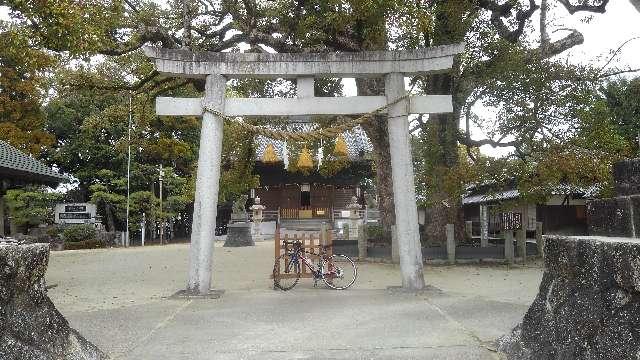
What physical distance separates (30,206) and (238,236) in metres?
13.0

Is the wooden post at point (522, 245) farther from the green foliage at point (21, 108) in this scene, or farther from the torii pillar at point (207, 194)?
the green foliage at point (21, 108)

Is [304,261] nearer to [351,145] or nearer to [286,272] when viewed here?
[286,272]

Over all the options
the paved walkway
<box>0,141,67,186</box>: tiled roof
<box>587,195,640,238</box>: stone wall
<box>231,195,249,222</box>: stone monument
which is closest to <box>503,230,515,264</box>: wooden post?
the paved walkway

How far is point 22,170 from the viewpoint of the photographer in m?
14.7

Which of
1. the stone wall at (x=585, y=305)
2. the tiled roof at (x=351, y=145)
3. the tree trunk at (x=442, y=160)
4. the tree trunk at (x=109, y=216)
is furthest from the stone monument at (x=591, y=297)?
the tree trunk at (x=109, y=216)

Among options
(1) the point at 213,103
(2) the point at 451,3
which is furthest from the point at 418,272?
(2) the point at 451,3

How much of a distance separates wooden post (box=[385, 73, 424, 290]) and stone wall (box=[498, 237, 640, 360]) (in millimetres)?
4465

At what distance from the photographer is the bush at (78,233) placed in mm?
25350

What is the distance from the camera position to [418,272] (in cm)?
881

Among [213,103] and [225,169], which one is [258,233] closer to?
[225,169]

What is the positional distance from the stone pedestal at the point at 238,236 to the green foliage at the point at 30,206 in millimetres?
11324

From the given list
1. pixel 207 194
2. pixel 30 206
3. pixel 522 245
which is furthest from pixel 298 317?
pixel 30 206

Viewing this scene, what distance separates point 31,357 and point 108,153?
27.9 meters

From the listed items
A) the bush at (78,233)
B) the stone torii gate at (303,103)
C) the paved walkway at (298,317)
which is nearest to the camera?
the paved walkway at (298,317)
